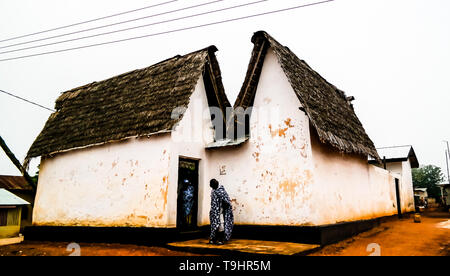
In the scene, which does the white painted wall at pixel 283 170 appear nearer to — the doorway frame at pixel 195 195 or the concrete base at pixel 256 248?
the doorway frame at pixel 195 195

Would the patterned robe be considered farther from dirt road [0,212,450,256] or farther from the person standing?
dirt road [0,212,450,256]

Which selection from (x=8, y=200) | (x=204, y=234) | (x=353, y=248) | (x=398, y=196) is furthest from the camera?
(x=398, y=196)

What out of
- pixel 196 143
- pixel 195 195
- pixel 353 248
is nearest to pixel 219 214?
pixel 195 195

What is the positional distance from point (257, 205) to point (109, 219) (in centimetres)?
440

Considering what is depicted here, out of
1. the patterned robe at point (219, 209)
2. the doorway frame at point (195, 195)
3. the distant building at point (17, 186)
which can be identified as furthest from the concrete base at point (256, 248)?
the distant building at point (17, 186)

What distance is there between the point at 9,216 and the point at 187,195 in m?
13.9

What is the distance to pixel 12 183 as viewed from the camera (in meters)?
24.1

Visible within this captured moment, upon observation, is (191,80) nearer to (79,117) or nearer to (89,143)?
(89,143)

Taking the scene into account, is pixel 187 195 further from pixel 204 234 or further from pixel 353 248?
pixel 353 248

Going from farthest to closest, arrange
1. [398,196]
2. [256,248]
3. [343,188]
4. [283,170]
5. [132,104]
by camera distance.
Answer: [398,196], [132,104], [343,188], [283,170], [256,248]

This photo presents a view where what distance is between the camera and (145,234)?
7.56 metres

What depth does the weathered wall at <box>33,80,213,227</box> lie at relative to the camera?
7.67 metres

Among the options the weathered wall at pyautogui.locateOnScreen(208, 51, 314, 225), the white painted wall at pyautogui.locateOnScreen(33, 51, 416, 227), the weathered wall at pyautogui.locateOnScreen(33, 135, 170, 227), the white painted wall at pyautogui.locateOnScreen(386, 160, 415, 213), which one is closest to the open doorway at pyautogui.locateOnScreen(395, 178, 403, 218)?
the white painted wall at pyautogui.locateOnScreen(386, 160, 415, 213)
